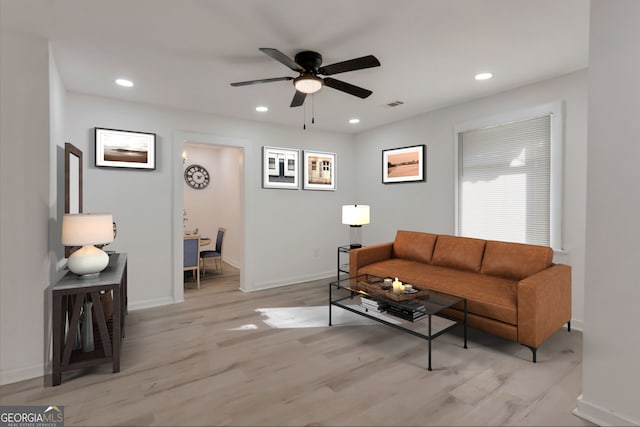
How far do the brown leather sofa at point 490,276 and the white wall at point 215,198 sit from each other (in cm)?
328

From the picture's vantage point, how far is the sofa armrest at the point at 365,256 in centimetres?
416

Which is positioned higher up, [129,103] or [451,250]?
[129,103]

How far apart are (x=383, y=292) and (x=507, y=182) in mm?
2115

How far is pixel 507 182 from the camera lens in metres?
3.73

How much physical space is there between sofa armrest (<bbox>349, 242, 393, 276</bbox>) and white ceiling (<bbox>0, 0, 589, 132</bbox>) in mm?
1988

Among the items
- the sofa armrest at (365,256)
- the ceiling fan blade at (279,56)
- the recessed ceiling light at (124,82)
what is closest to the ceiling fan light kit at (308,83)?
the ceiling fan blade at (279,56)

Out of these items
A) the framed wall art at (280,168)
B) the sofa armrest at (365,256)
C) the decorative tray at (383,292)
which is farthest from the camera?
the framed wall art at (280,168)

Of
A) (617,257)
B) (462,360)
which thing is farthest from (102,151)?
(617,257)

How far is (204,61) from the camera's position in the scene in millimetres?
2795

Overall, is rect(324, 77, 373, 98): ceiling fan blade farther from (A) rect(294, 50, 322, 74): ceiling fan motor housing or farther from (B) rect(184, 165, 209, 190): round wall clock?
(B) rect(184, 165, 209, 190): round wall clock

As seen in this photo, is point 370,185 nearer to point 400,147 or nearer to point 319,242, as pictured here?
point 400,147

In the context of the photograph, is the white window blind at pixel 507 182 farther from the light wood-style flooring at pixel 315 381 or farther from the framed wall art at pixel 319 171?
the framed wall art at pixel 319 171

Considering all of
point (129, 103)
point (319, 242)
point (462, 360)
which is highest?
point (129, 103)

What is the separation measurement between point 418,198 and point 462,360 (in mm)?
2586
